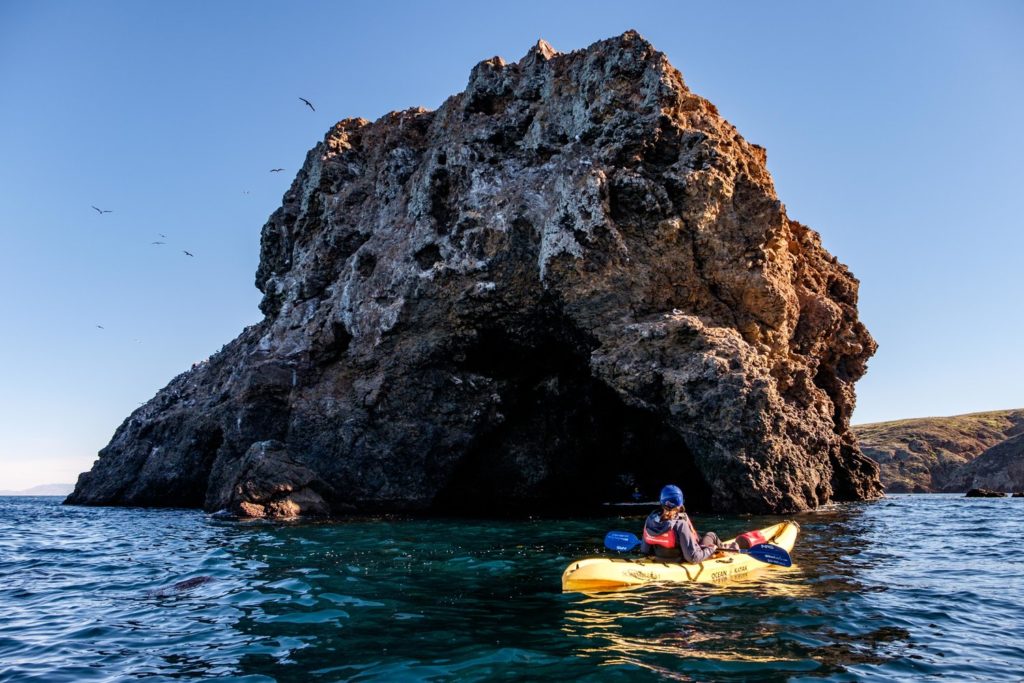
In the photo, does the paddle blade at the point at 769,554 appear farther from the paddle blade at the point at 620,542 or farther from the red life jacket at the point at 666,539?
the paddle blade at the point at 620,542

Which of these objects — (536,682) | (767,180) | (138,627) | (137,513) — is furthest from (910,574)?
(137,513)

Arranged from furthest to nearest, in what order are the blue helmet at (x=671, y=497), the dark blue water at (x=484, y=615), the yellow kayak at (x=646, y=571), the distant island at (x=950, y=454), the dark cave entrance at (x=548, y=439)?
the distant island at (x=950, y=454), the dark cave entrance at (x=548, y=439), the blue helmet at (x=671, y=497), the yellow kayak at (x=646, y=571), the dark blue water at (x=484, y=615)

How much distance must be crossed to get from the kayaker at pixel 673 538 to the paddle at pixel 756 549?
0.21 meters

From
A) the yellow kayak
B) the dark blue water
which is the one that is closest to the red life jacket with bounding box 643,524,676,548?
the yellow kayak

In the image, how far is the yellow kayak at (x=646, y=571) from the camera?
9.66m

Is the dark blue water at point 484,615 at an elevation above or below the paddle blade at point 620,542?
below

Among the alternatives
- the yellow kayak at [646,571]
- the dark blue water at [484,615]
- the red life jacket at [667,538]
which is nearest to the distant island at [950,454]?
the dark blue water at [484,615]

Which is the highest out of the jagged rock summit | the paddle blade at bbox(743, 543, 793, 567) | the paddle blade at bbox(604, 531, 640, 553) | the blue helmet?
the jagged rock summit

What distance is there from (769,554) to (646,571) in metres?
2.43

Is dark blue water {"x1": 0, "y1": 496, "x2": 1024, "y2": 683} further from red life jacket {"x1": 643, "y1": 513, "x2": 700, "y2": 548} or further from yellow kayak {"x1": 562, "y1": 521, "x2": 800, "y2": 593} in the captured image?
red life jacket {"x1": 643, "y1": 513, "x2": 700, "y2": 548}

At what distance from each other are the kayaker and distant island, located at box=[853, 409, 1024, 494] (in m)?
50.6

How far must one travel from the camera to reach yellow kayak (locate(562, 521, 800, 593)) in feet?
31.7

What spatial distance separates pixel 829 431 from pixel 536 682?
22.9 m

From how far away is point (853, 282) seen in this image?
31.8m
